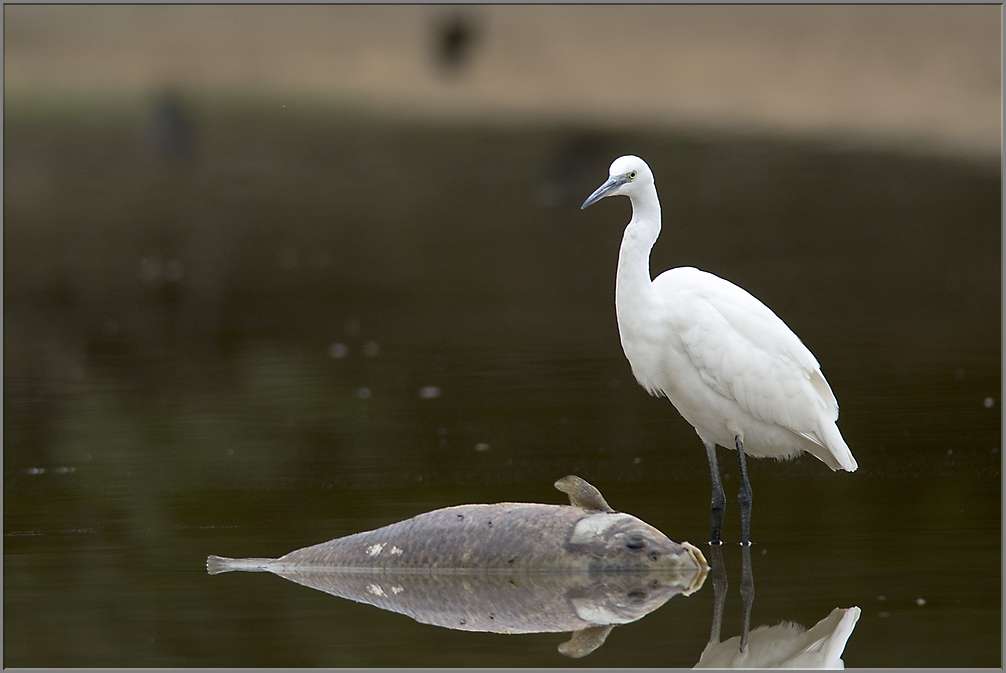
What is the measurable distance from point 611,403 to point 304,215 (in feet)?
33.6

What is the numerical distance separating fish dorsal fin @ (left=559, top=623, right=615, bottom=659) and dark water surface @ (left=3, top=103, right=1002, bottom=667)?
2.3 inches

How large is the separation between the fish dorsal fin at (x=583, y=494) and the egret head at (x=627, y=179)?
4.44 feet

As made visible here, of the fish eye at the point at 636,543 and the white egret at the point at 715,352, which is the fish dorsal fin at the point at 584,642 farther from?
the white egret at the point at 715,352

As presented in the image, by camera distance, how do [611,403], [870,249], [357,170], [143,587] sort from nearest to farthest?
[143,587]
[611,403]
[870,249]
[357,170]

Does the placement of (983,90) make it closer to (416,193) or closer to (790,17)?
(790,17)

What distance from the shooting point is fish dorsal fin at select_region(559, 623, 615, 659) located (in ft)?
15.9

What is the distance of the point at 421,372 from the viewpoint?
10688mm

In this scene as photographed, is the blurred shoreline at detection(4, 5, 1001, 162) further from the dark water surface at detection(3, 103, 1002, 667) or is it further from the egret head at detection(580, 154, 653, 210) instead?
the egret head at detection(580, 154, 653, 210)

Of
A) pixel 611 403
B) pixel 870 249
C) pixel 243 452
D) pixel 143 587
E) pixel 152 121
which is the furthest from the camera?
pixel 152 121

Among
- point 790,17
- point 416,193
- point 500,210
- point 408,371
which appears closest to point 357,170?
point 416,193

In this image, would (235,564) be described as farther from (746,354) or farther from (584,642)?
(746,354)

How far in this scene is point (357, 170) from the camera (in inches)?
771

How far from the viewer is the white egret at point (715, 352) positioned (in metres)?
6.29

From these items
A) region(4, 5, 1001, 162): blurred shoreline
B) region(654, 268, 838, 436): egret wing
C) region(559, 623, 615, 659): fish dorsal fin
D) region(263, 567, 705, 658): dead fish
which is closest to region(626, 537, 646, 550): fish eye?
region(263, 567, 705, 658): dead fish
